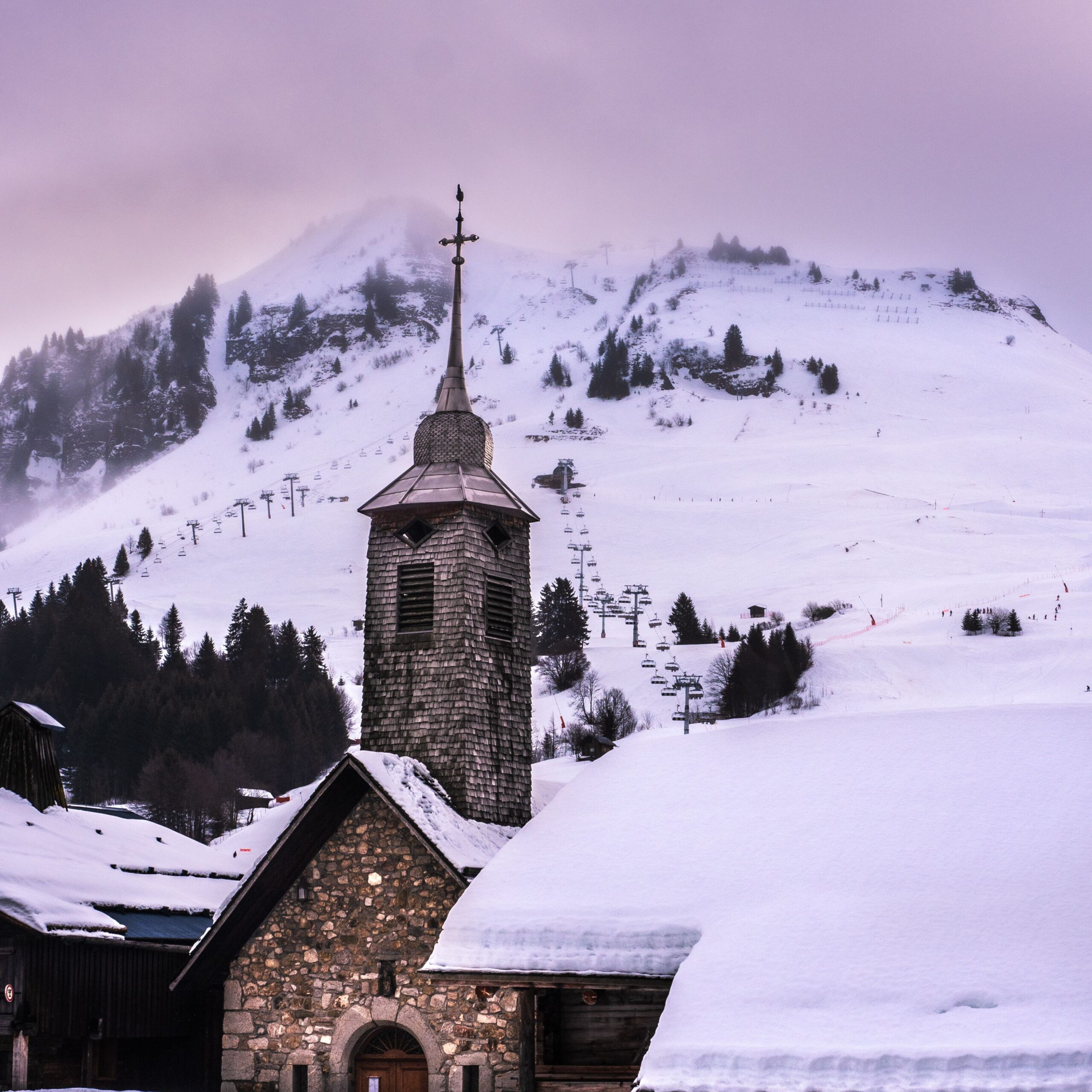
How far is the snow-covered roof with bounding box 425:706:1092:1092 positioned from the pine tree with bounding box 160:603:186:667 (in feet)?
249

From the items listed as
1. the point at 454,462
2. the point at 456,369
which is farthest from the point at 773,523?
the point at 454,462

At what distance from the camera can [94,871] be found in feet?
80.8

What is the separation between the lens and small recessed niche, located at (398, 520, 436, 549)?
25719 mm

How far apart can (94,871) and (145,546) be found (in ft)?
381

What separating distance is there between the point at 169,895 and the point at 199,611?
88.6 m

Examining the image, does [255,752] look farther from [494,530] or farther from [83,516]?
[83,516]

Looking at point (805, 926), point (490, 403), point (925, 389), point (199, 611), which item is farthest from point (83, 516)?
point (805, 926)

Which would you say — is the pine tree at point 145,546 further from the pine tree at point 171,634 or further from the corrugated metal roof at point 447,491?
the corrugated metal roof at point 447,491

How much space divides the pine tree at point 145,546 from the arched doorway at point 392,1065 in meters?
118

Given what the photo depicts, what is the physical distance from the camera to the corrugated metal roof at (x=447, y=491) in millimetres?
25625

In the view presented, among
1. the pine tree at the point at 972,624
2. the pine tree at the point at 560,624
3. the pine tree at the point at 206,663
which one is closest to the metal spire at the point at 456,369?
the pine tree at the point at 972,624

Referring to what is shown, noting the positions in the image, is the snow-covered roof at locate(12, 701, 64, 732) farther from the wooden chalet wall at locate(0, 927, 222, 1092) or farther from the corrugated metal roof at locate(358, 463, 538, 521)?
the corrugated metal roof at locate(358, 463, 538, 521)

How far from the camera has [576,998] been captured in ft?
57.0

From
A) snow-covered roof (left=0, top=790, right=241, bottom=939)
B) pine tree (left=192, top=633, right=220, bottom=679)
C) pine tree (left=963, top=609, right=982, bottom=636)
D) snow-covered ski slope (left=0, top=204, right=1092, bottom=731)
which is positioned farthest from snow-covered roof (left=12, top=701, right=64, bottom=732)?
pine tree (left=963, top=609, right=982, bottom=636)
